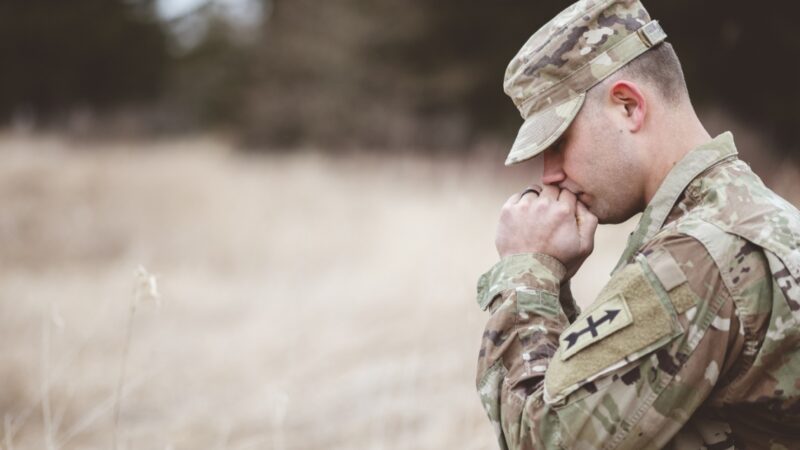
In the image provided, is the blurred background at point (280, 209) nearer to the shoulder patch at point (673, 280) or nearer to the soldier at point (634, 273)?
the soldier at point (634, 273)

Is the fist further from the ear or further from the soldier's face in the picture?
the ear

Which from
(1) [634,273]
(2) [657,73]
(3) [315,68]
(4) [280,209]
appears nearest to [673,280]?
(1) [634,273]

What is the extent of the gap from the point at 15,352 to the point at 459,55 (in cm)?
1339

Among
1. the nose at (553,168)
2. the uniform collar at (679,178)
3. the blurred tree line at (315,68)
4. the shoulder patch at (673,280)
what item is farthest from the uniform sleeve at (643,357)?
the blurred tree line at (315,68)

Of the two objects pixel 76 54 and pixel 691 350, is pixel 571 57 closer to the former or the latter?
pixel 691 350

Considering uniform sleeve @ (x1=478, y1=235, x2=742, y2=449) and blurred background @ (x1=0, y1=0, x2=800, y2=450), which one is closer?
uniform sleeve @ (x1=478, y1=235, x2=742, y2=449)

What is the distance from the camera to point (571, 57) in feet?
6.12

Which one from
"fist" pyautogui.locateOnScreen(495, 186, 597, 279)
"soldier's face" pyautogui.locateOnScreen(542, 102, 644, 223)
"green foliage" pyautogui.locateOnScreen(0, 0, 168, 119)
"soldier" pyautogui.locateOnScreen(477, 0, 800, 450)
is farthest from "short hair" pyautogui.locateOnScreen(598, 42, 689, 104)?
"green foliage" pyautogui.locateOnScreen(0, 0, 168, 119)

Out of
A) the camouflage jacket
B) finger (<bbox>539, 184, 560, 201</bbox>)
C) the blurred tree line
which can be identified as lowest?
the camouflage jacket

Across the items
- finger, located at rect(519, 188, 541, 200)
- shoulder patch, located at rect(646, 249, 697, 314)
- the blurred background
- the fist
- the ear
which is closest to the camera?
shoulder patch, located at rect(646, 249, 697, 314)

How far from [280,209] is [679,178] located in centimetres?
846

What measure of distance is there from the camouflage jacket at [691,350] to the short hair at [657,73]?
32cm

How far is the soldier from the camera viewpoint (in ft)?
4.92

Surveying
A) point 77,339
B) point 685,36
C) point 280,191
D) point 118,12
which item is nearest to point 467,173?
point 280,191
